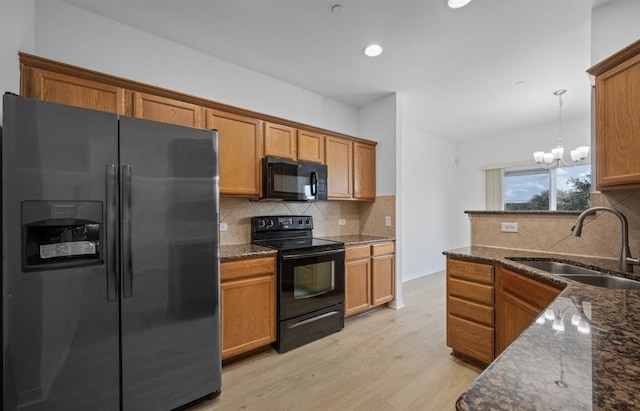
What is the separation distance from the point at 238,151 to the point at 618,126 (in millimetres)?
2780

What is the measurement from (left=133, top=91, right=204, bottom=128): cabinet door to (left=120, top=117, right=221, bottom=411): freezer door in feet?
2.05

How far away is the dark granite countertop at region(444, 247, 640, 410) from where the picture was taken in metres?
0.49

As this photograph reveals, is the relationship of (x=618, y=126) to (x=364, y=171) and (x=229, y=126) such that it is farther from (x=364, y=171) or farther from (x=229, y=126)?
(x=229, y=126)

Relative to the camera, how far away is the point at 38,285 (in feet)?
4.29

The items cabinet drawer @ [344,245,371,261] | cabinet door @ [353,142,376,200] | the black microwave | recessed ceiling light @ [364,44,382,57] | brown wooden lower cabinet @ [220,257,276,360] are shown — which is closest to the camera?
brown wooden lower cabinet @ [220,257,276,360]

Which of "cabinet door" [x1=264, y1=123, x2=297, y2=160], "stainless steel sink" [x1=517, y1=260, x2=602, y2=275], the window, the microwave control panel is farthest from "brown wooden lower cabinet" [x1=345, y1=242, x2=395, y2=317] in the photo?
the window

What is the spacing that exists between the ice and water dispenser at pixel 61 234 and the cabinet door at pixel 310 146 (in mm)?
1990

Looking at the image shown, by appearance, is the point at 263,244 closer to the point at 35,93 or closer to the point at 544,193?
the point at 35,93

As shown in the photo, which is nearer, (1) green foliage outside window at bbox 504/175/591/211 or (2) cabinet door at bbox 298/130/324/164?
(2) cabinet door at bbox 298/130/324/164

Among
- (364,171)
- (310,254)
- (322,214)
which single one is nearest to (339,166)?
(364,171)

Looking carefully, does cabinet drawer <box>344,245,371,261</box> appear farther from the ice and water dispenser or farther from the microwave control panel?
the ice and water dispenser

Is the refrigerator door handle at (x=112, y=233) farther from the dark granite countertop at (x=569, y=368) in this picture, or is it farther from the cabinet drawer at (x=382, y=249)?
the cabinet drawer at (x=382, y=249)

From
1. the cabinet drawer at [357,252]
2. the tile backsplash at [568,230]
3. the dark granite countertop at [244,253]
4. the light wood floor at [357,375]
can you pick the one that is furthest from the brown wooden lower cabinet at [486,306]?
the dark granite countertop at [244,253]

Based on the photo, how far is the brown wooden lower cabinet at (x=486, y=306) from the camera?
1765mm
